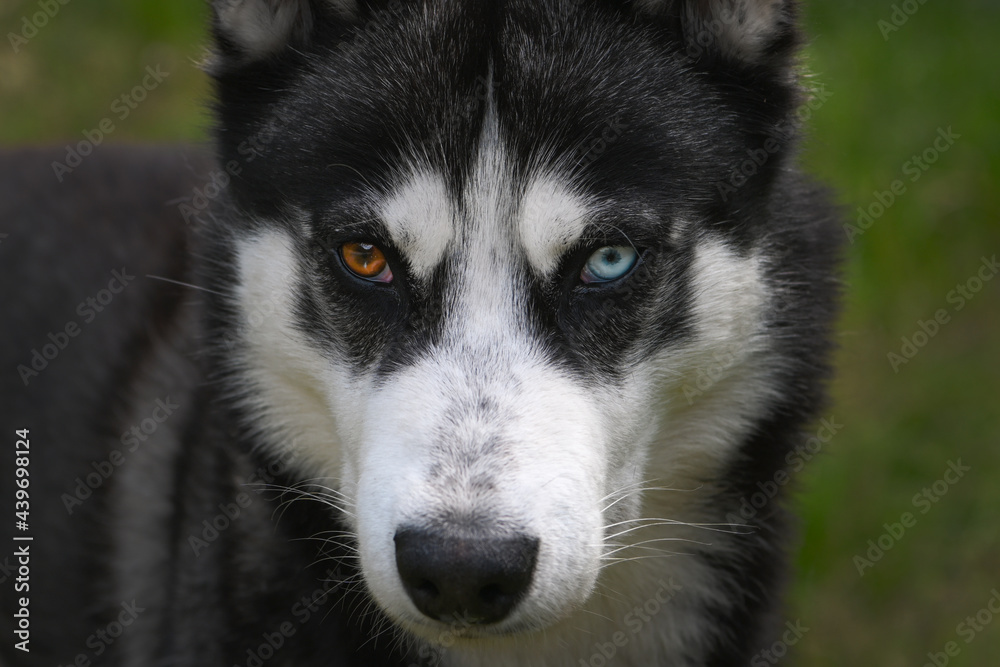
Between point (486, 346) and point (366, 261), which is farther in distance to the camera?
point (366, 261)

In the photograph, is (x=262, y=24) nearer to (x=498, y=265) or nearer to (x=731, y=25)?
(x=498, y=265)

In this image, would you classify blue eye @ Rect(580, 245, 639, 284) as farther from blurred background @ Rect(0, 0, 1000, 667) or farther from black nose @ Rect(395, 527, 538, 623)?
blurred background @ Rect(0, 0, 1000, 667)

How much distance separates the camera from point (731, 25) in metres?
2.78

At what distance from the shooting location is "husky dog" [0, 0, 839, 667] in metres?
2.35

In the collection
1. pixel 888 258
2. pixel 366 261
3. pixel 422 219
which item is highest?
pixel 422 219

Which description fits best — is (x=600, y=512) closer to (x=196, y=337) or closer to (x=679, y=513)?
(x=679, y=513)

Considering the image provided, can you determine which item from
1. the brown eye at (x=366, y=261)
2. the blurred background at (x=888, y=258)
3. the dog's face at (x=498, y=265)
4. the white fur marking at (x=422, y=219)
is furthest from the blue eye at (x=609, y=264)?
the blurred background at (x=888, y=258)

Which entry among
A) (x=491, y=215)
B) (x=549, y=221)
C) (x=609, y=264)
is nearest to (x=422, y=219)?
(x=491, y=215)

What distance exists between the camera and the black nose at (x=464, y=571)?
7.12 feet

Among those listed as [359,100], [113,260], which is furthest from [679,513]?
[113,260]

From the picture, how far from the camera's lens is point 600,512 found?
2.43 meters

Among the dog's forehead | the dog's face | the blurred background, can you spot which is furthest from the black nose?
the blurred background

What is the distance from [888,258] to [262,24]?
3707 mm

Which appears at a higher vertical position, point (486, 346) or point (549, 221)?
point (549, 221)
